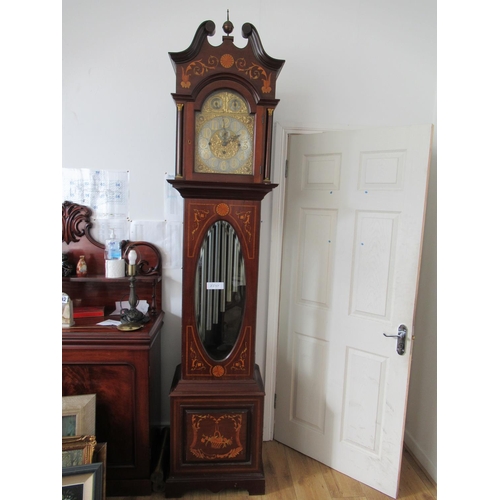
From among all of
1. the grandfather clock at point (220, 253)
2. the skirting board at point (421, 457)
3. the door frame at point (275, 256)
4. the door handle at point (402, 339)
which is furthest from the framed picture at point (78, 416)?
the skirting board at point (421, 457)

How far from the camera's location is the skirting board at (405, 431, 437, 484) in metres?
1.85

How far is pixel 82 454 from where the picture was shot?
1.47 metres

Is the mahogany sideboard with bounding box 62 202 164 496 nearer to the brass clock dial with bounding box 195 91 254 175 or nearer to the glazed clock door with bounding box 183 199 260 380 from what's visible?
the glazed clock door with bounding box 183 199 260 380

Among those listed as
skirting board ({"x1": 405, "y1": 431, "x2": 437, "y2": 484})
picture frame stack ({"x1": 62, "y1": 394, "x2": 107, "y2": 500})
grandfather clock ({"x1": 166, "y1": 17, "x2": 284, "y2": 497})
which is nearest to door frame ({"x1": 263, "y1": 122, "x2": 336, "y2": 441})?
grandfather clock ({"x1": 166, "y1": 17, "x2": 284, "y2": 497})

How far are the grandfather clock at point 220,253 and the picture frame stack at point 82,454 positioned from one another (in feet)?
1.17

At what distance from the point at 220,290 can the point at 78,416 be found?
846 mm

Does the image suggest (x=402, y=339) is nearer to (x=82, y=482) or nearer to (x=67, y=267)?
(x=82, y=482)

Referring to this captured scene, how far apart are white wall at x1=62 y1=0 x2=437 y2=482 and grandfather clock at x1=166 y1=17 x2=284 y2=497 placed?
17.1 inches

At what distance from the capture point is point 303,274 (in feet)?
6.44

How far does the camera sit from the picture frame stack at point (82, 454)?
1.36 meters

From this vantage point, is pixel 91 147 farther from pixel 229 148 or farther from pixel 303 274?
pixel 303 274

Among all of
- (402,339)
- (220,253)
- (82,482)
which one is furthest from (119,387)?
(402,339)

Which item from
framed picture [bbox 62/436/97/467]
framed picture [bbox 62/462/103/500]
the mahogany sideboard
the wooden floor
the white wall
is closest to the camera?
framed picture [bbox 62/462/103/500]

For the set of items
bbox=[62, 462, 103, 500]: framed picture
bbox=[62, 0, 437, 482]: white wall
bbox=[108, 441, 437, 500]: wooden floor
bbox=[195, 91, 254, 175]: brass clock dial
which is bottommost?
bbox=[108, 441, 437, 500]: wooden floor
